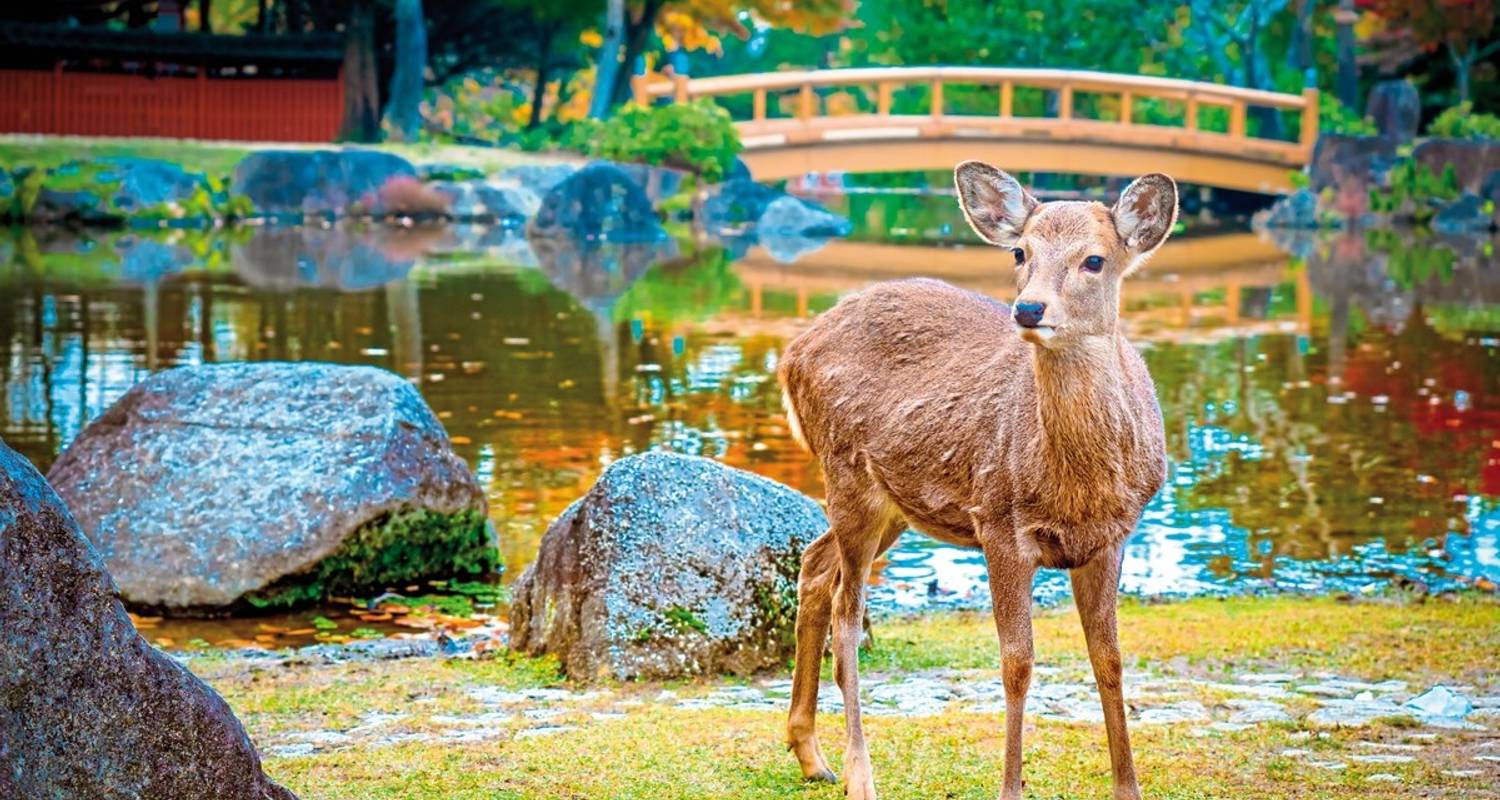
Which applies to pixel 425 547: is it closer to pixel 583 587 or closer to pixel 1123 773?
pixel 583 587

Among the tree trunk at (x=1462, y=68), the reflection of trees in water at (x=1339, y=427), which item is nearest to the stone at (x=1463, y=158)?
the tree trunk at (x=1462, y=68)

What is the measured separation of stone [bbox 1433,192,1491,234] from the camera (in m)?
39.7

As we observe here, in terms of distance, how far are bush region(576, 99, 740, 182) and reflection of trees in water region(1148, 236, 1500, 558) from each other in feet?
61.8

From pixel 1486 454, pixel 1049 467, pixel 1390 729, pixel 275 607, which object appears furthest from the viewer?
pixel 1486 454

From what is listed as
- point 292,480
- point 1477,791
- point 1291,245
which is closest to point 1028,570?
point 1477,791

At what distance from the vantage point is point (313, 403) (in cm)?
981

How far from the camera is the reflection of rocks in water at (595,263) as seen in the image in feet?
83.6

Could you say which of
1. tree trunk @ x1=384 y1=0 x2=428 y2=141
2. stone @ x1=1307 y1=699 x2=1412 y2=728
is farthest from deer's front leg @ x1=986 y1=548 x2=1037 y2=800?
tree trunk @ x1=384 y1=0 x2=428 y2=141

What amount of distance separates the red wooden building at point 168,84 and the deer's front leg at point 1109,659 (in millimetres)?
37881

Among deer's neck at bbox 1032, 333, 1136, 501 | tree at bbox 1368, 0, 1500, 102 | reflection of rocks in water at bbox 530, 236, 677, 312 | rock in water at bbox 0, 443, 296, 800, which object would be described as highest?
tree at bbox 1368, 0, 1500, 102

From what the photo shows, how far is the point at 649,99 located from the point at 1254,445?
29.9m

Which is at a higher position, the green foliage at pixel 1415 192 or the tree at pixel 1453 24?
the tree at pixel 1453 24

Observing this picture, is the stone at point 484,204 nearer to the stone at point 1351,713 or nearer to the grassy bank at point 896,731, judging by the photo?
the grassy bank at point 896,731

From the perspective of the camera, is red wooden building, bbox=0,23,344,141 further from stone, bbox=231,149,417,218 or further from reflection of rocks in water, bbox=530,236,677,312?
reflection of rocks in water, bbox=530,236,677,312
